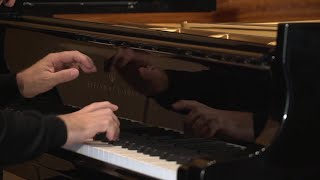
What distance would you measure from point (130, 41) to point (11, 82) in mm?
539

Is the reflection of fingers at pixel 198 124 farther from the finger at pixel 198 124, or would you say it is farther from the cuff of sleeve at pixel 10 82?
the cuff of sleeve at pixel 10 82

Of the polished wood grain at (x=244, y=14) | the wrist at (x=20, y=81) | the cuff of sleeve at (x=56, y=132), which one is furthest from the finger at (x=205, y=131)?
the polished wood grain at (x=244, y=14)

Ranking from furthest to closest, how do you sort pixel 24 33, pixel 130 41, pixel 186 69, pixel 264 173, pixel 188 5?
pixel 188 5 < pixel 24 33 < pixel 130 41 < pixel 186 69 < pixel 264 173

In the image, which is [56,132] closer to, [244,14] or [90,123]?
[90,123]

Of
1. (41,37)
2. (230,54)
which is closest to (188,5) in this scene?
(41,37)

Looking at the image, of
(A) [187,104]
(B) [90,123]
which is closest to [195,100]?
(A) [187,104]

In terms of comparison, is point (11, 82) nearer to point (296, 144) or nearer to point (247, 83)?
point (247, 83)

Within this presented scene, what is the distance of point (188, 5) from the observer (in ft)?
9.31

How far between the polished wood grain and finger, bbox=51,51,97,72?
2.24 feet

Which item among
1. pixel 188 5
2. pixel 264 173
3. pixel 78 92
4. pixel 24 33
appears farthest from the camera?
pixel 188 5

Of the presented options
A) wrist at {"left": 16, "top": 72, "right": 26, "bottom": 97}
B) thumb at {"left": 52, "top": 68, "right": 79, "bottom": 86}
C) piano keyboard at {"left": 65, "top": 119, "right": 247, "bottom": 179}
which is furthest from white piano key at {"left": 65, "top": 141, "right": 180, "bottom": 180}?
wrist at {"left": 16, "top": 72, "right": 26, "bottom": 97}

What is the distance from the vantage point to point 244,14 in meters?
2.91

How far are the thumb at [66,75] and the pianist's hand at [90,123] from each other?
275 millimetres

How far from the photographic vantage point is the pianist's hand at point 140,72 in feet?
6.06
